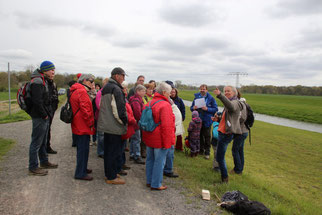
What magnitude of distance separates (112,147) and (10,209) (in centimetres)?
190

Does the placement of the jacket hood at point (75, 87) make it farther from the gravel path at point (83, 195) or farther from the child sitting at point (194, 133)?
the child sitting at point (194, 133)

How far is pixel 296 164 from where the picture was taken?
26.9 feet

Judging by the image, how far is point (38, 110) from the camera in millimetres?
4520

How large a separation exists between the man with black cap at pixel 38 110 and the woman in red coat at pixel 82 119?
66 centimetres

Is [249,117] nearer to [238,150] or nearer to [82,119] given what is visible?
[238,150]

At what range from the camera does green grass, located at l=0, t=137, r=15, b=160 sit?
643 centimetres

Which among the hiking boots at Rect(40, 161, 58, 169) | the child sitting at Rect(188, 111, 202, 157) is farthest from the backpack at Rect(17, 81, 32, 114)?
the child sitting at Rect(188, 111, 202, 157)

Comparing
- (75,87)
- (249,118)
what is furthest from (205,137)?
(75,87)

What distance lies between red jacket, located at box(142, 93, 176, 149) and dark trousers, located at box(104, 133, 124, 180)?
698mm

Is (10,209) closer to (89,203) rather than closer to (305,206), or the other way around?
(89,203)

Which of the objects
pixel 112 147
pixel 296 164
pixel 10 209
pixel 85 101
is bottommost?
pixel 296 164

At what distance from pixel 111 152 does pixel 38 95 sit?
6.28 feet

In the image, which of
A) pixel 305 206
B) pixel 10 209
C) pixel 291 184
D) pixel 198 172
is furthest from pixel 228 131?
pixel 10 209

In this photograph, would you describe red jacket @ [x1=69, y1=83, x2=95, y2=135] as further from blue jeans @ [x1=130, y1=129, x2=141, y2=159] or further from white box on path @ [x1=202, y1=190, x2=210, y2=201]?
white box on path @ [x1=202, y1=190, x2=210, y2=201]
